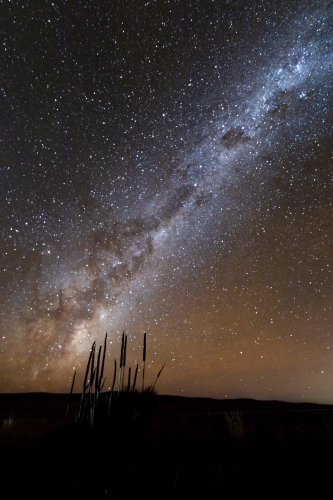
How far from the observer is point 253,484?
12.4 feet

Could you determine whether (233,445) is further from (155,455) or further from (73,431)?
(73,431)

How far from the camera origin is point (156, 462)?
4.63 metres

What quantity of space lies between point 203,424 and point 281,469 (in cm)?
387

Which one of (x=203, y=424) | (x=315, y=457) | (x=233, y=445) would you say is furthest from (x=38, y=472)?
(x=203, y=424)

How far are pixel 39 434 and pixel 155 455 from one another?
240cm

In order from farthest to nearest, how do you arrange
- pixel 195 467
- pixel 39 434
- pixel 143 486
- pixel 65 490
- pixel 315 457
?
pixel 39 434, pixel 315 457, pixel 195 467, pixel 143 486, pixel 65 490

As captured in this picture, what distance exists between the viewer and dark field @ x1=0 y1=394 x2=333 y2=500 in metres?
3.56

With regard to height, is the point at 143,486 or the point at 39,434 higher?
the point at 39,434

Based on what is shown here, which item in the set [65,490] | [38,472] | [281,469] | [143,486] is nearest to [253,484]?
[281,469]

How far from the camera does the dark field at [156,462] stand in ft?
11.7

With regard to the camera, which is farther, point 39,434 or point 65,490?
point 39,434

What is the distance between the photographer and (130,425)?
561cm

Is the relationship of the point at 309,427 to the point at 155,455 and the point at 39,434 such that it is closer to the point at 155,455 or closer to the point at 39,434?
the point at 155,455

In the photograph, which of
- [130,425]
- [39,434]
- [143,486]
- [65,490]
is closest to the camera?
[65,490]
